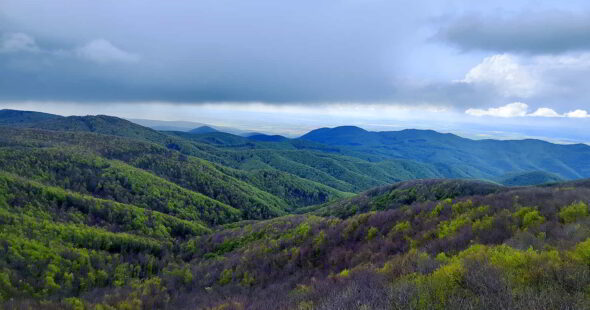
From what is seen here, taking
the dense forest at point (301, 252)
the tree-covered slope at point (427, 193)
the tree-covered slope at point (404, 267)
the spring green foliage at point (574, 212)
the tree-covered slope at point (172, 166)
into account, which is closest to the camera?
the tree-covered slope at point (404, 267)

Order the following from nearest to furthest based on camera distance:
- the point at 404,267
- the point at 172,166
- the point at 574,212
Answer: the point at 404,267 < the point at 574,212 < the point at 172,166

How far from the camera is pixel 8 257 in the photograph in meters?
39.1

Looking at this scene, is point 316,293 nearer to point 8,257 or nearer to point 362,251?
point 362,251

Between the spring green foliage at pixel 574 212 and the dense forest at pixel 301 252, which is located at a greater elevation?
the spring green foliage at pixel 574 212

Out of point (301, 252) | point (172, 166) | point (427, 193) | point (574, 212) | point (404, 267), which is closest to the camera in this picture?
point (404, 267)

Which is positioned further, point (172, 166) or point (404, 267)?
point (172, 166)

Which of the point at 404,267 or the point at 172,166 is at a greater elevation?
the point at 404,267

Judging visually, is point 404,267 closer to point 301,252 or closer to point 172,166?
point 301,252

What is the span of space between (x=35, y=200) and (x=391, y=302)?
84.4 m

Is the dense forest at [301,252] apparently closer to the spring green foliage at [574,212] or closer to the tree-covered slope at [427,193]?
the spring green foliage at [574,212]

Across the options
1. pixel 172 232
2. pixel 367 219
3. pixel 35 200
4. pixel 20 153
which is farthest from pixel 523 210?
pixel 20 153

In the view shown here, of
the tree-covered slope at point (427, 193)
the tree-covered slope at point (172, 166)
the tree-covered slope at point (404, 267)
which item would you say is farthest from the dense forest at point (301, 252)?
the tree-covered slope at point (172, 166)

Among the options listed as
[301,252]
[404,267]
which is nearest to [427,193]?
[301,252]

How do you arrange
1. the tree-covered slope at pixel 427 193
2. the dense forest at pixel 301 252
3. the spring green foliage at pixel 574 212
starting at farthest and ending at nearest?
1. the tree-covered slope at pixel 427 193
2. the spring green foliage at pixel 574 212
3. the dense forest at pixel 301 252
